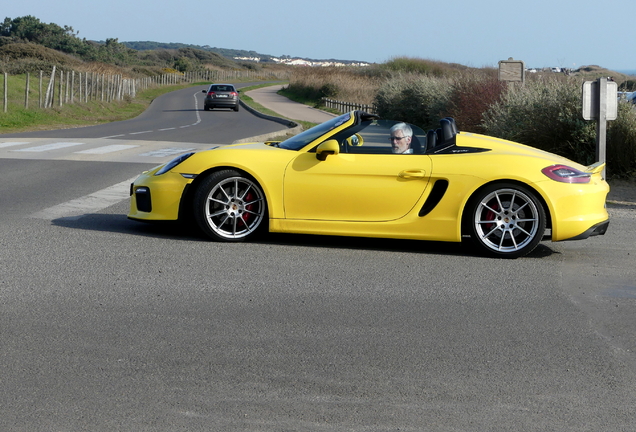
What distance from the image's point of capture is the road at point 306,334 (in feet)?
12.1

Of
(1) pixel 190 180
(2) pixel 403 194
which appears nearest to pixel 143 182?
(1) pixel 190 180

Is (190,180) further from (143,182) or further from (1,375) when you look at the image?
(1,375)

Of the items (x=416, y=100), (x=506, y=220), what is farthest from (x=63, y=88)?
(x=506, y=220)

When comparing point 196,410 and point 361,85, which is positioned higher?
point 361,85

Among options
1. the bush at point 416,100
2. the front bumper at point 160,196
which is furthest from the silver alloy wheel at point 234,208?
the bush at point 416,100

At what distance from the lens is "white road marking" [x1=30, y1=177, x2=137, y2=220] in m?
9.01

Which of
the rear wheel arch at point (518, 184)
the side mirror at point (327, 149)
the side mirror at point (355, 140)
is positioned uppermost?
the side mirror at point (355, 140)

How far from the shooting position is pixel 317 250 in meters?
7.49

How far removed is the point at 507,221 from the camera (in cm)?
730

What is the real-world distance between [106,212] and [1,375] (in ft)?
17.9

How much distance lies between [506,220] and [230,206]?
2528mm

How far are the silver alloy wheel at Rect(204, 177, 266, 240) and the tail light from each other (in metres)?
2.61

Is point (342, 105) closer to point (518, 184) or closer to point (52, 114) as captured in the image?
point (52, 114)

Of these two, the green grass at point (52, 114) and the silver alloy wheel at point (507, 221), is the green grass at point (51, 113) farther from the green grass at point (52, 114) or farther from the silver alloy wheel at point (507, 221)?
the silver alloy wheel at point (507, 221)
